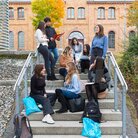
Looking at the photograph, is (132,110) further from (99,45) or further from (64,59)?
(64,59)

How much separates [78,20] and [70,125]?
5544 cm

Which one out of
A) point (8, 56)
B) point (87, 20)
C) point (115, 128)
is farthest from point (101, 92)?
point (87, 20)

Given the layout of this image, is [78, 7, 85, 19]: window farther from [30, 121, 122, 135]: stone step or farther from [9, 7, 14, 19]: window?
[30, 121, 122, 135]: stone step

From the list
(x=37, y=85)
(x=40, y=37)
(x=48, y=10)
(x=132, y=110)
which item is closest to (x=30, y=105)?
(x=37, y=85)

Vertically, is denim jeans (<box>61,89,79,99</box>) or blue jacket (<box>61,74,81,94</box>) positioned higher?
blue jacket (<box>61,74,81,94</box>)

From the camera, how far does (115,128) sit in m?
8.35

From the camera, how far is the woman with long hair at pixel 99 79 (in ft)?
29.5

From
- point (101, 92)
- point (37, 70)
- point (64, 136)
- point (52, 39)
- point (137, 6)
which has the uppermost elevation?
point (137, 6)

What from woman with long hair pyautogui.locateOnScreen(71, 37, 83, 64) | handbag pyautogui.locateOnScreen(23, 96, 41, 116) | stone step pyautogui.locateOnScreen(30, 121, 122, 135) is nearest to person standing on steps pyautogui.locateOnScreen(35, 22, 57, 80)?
woman with long hair pyautogui.locateOnScreen(71, 37, 83, 64)

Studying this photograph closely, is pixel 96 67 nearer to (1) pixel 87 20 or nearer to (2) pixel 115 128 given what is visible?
(2) pixel 115 128

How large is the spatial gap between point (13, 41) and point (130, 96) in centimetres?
5285

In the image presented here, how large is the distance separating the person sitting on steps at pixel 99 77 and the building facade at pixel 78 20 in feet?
171

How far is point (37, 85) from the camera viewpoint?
8.79 m

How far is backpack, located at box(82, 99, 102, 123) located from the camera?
27.8ft
